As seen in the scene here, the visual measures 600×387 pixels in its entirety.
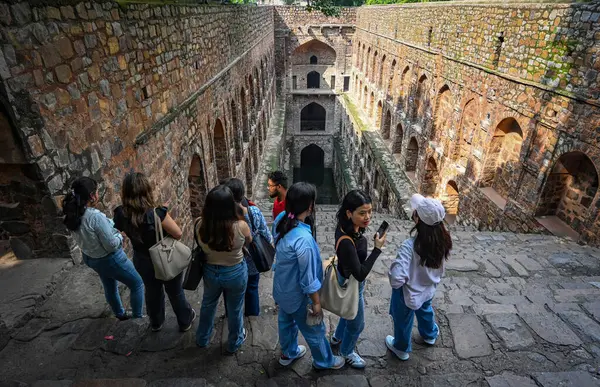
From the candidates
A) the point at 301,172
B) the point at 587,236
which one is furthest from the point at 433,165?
the point at 301,172

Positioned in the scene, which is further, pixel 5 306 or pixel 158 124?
pixel 158 124

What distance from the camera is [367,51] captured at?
21.2 m

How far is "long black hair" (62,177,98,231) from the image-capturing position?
2764 mm

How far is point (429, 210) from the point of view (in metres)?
2.52

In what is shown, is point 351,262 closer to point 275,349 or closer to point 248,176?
point 275,349

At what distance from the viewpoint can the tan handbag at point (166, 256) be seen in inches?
103

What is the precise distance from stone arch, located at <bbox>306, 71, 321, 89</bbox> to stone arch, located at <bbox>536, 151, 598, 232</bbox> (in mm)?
22216

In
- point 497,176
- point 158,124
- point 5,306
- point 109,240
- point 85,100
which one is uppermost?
point 85,100

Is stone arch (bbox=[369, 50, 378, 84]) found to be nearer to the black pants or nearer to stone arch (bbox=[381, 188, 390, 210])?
stone arch (bbox=[381, 188, 390, 210])

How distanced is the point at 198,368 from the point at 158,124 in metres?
3.13

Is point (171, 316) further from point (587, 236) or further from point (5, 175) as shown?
point (587, 236)

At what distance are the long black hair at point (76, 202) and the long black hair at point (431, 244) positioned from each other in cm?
256

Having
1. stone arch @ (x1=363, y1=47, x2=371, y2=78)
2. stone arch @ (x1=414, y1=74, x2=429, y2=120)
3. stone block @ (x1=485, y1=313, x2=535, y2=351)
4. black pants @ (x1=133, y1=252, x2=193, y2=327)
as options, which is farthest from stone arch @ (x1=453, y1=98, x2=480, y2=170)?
stone arch @ (x1=363, y1=47, x2=371, y2=78)

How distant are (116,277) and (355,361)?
7.00ft
